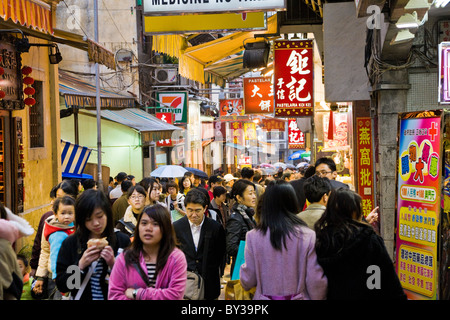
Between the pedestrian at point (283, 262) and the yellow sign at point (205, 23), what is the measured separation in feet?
18.3

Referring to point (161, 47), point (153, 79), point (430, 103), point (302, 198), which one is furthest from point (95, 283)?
point (153, 79)

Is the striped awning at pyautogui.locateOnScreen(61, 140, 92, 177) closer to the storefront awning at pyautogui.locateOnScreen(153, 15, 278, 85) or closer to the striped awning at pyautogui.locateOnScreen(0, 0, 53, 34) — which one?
the storefront awning at pyautogui.locateOnScreen(153, 15, 278, 85)

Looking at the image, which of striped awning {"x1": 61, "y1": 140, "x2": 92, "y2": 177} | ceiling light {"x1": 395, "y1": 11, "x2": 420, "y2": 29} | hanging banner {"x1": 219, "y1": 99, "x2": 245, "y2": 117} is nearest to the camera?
ceiling light {"x1": 395, "y1": 11, "x2": 420, "y2": 29}

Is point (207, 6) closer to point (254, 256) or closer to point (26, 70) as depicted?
point (26, 70)

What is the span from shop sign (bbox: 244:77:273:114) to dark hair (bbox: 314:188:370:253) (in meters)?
17.0

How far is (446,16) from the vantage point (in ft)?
29.0

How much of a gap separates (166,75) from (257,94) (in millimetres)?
7843

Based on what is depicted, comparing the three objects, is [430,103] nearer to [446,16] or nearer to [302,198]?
[446,16]

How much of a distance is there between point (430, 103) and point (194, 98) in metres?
26.6

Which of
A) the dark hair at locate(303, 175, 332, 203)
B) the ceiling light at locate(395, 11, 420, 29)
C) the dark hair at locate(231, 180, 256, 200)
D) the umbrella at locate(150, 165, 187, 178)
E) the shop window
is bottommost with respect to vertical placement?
the umbrella at locate(150, 165, 187, 178)

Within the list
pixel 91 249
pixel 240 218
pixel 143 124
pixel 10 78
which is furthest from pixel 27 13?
pixel 143 124

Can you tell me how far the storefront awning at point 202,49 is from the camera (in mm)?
12620

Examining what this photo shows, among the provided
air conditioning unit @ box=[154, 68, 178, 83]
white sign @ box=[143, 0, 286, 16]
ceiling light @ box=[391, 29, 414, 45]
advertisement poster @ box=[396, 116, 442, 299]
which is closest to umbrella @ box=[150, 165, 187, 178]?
white sign @ box=[143, 0, 286, 16]

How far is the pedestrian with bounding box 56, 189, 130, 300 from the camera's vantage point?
→ 4.59 m
